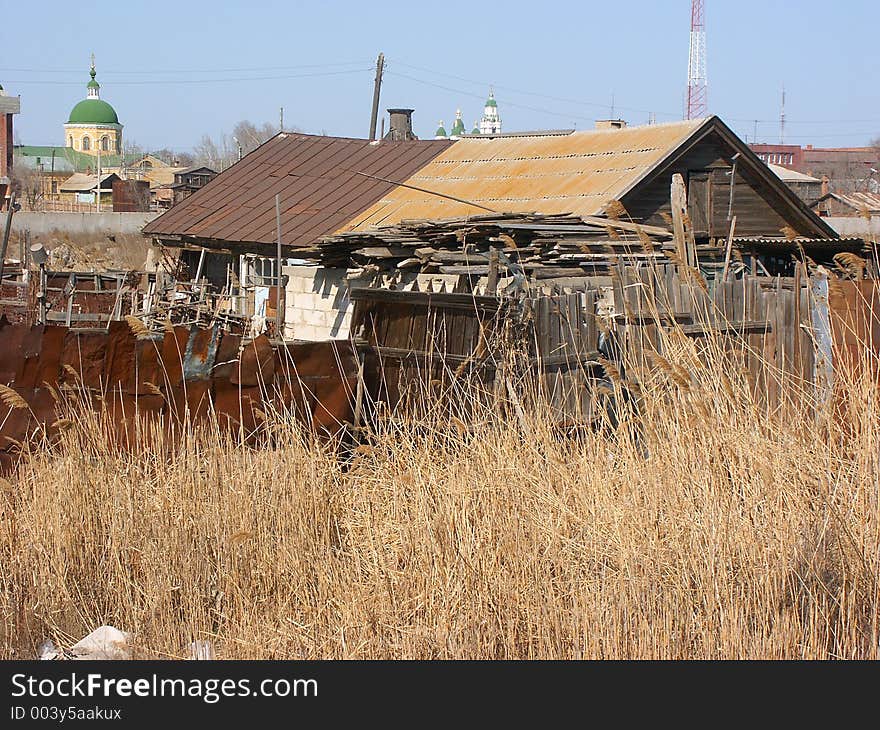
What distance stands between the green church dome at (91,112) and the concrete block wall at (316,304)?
10400 centimetres

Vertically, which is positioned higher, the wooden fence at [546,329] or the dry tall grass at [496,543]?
the wooden fence at [546,329]

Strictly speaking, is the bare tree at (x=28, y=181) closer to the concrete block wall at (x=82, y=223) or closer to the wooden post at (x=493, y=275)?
the concrete block wall at (x=82, y=223)

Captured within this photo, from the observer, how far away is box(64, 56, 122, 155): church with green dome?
110 m

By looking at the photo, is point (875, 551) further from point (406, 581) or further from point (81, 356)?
point (81, 356)

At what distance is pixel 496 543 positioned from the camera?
4.12 m

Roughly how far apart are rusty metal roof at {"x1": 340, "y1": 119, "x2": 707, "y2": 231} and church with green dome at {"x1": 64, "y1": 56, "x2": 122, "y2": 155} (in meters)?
96.9

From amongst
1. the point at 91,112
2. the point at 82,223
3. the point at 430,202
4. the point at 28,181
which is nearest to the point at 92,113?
the point at 91,112

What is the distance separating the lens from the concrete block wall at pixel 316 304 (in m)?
14.8

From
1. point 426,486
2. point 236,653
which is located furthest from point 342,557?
point 236,653

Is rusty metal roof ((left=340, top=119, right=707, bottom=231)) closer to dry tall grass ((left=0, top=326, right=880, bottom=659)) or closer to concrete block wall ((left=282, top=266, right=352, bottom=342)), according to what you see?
concrete block wall ((left=282, top=266, right=352, bottom=342))

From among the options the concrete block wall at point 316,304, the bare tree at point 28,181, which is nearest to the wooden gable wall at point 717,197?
the concrete block wall at point 316,304

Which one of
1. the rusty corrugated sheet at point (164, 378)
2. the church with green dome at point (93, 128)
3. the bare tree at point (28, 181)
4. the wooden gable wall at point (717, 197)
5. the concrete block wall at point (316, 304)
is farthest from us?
the church with green dome at point (93, 128)

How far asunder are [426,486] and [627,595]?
1159 millimetres

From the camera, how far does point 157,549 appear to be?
462 centimetres
